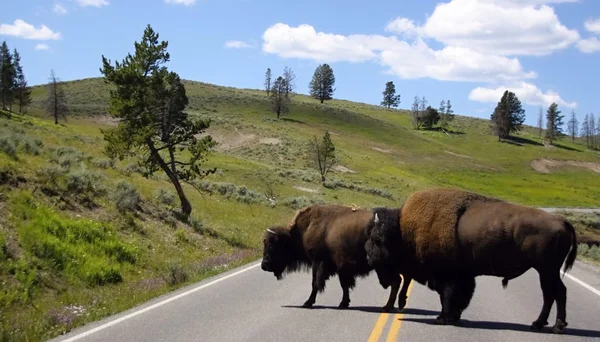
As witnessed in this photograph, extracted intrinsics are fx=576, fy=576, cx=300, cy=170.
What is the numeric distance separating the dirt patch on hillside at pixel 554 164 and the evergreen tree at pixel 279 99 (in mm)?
49570

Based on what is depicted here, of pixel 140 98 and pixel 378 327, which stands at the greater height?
pixel 140 98

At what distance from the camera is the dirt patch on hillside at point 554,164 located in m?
106

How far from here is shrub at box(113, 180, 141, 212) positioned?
1982cm

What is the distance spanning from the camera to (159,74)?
84.1ft

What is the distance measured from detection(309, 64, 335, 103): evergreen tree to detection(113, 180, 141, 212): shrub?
148 m

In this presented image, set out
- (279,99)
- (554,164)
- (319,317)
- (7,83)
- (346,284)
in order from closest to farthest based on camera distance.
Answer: (319,317) → (346,284) → (7,83) → (554,164) → (279,99)

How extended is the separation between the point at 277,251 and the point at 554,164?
110 meters

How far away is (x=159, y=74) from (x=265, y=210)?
11829mm

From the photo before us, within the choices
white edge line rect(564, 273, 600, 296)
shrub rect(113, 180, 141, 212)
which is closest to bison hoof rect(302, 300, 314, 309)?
white edge line rect(564, 273, 600, 296)

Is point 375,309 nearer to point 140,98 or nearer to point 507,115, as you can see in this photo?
point 140,98

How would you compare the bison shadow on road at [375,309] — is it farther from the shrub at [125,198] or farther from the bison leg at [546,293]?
the shrub at [125,198]

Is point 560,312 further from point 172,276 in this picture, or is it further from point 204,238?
point 204,238

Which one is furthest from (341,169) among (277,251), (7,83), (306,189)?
(277,251)

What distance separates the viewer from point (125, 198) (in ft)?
66.1
